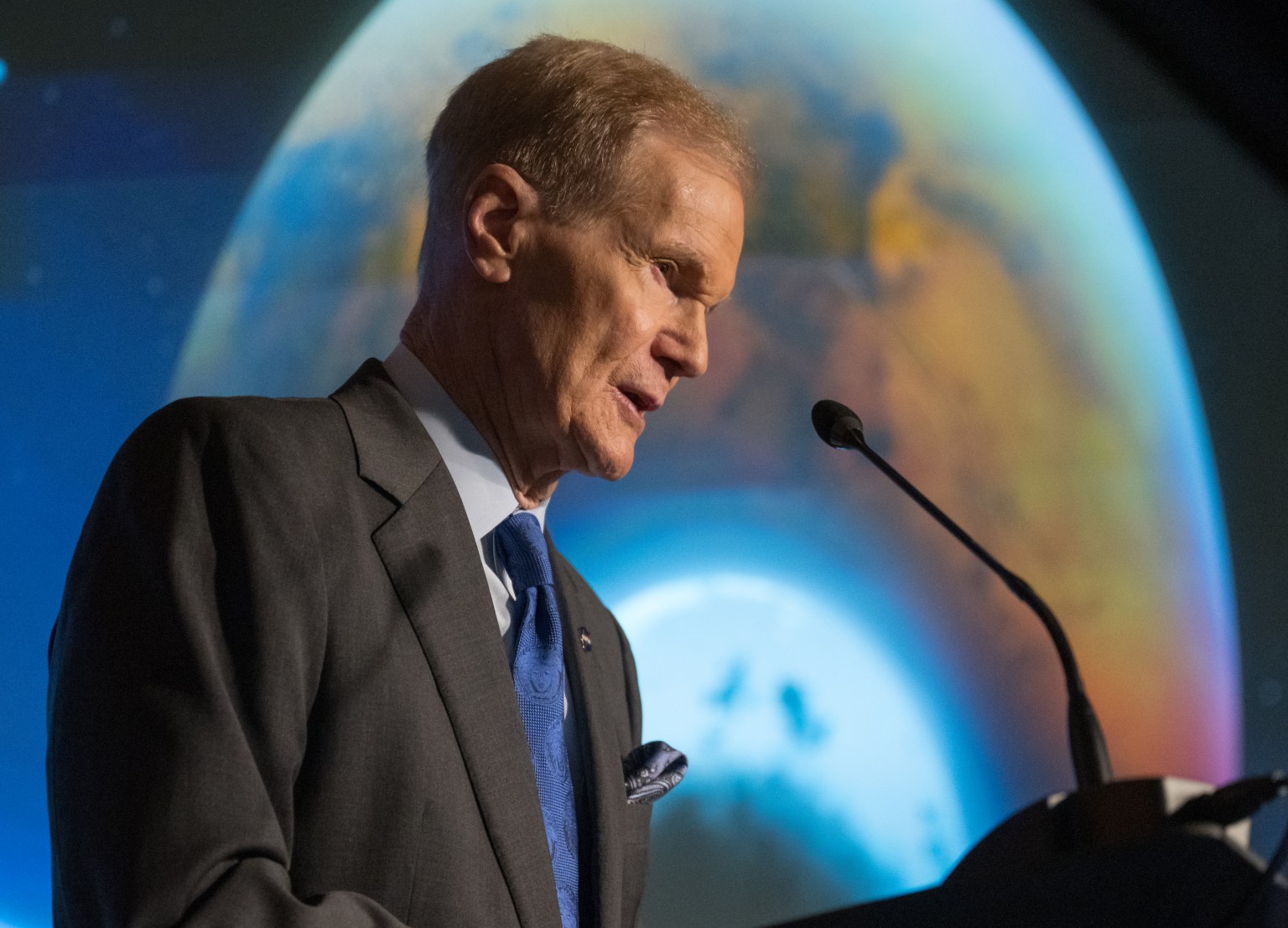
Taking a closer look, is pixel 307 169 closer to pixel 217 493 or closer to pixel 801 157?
pixel 801 157

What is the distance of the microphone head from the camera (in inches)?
48.0

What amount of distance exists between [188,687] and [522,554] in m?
0.42

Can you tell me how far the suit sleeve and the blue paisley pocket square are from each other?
1.43 ft

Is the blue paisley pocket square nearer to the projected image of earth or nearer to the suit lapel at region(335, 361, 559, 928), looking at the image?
the suit lapel at region(335, 361, 559, 928)

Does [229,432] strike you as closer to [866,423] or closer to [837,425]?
[837,425]

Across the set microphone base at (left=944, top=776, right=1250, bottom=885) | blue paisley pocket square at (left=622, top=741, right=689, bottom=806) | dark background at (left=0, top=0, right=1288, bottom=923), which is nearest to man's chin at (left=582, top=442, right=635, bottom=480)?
blue paisley pocket square at (left=622, top=741, right=689, bottom=806)

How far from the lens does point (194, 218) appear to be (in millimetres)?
1918

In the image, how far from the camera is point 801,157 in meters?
2.18

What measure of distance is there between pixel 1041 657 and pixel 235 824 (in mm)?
1650

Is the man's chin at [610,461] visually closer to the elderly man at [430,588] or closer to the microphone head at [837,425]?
the elderly man at [430,588]

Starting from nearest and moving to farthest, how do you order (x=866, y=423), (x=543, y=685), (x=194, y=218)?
(x=543, y=685) < (x=194, y=218) < (x=866, y=423)

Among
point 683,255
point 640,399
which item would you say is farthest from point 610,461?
point 683,255

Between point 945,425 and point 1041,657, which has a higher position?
point 945,425

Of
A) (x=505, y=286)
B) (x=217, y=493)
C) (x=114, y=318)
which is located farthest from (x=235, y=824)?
(x=114, y=318)
